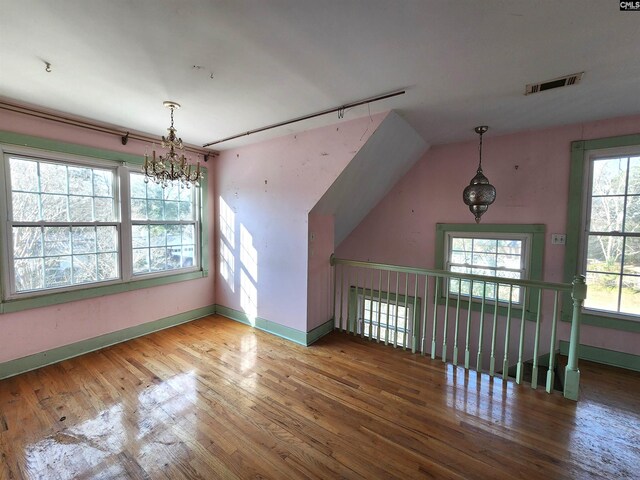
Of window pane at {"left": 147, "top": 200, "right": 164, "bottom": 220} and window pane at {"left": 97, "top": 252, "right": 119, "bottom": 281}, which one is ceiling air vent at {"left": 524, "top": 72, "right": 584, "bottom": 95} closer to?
window pane at {"left": 147, "top": 200, "right": 164, "bottom": 220}

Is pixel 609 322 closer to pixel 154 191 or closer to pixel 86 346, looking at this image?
pixel 154 191

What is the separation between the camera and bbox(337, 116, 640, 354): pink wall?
9.45 ft

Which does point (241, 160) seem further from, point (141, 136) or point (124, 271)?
point (124, 271)

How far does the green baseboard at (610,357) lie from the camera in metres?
2.68

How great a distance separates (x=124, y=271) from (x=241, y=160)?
6.51ft

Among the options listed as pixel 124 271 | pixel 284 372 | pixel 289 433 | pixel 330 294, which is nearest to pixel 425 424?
pixel 289 433

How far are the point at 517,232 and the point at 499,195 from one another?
20.0 inches

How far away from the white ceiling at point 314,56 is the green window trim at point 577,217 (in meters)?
0.35

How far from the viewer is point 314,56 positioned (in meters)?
1.64

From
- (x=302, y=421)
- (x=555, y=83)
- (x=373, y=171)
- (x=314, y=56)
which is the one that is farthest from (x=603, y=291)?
(x=314, y=56)

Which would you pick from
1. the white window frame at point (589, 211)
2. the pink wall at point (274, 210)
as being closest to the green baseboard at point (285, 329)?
the pink wall at point (274, 210)

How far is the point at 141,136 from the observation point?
10.3 ft

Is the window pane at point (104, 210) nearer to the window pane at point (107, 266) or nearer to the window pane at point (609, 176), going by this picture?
the window pane at point (107, 266)

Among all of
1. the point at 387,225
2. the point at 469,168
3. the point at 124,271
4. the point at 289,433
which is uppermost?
the point at 469,168
